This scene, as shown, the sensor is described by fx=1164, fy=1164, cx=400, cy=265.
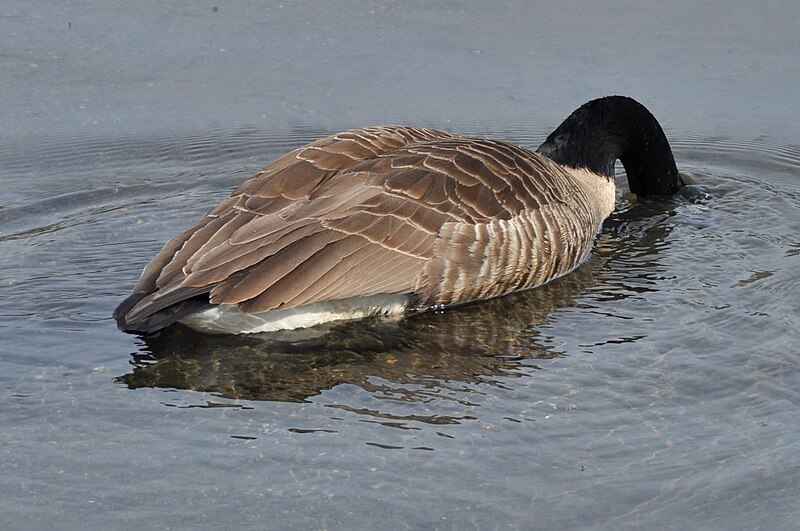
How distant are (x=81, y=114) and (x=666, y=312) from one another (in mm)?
5166

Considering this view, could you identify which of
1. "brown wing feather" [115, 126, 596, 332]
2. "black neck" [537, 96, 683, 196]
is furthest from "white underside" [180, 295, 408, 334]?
"black neck" [537, 96, 683, 196]

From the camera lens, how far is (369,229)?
6660 mm

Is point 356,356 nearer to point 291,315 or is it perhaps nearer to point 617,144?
point 291,315

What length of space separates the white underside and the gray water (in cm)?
8

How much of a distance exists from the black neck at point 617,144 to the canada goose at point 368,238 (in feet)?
2.73

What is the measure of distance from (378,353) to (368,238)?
673 millimetres

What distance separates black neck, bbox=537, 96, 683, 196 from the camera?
8789 mm

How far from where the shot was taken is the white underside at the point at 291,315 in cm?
641

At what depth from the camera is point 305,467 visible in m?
5.04

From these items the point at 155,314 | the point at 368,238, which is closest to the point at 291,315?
the point at 368,238

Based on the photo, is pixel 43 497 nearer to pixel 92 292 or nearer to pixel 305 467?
pixel 305 467

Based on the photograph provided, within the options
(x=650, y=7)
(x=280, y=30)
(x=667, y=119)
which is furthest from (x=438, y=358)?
(x=650, y=7)

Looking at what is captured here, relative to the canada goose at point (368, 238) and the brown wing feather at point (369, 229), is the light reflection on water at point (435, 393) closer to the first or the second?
the canada goose at point (368, 238)

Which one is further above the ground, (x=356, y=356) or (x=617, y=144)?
(x=617, y=144)
